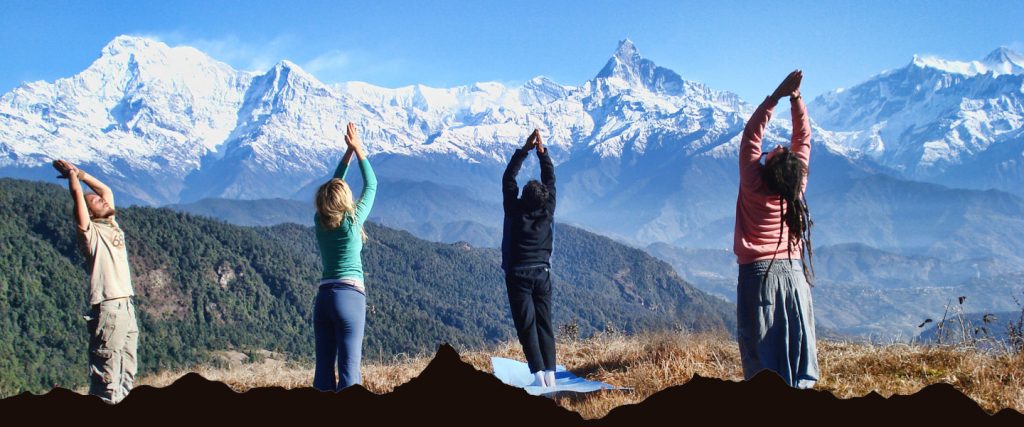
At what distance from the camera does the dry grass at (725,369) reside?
542 centimetres

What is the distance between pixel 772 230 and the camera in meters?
5.42

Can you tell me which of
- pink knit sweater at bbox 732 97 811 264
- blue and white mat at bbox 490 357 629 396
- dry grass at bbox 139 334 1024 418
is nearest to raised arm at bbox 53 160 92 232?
dry grass at bbox 139 334 1024 418

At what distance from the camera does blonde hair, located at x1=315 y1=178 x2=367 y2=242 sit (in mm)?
5719

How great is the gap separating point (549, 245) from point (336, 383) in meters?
2.28

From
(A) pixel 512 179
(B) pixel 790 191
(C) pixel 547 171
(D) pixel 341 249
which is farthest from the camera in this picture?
(C) pixel 547 171

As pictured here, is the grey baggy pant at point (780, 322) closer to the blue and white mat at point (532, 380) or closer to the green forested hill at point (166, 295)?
the blue and white mat at point (532, 380)

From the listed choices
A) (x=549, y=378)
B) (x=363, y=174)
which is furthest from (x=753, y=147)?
(x=363, y=174)

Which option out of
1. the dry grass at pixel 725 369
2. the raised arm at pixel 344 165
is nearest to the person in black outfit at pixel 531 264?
the dry grass at pixel 725 369

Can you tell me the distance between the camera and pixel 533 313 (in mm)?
6809

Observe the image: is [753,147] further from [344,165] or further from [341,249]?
[344,165]

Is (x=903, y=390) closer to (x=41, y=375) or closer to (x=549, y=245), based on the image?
(x=549, y=245)

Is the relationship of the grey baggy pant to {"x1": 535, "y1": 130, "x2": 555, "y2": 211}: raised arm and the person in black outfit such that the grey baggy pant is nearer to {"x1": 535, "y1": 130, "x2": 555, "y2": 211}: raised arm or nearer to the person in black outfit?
the person in black outfit

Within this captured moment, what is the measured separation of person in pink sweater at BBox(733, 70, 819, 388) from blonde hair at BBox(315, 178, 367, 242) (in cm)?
289

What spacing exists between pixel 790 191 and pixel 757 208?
265 mm
